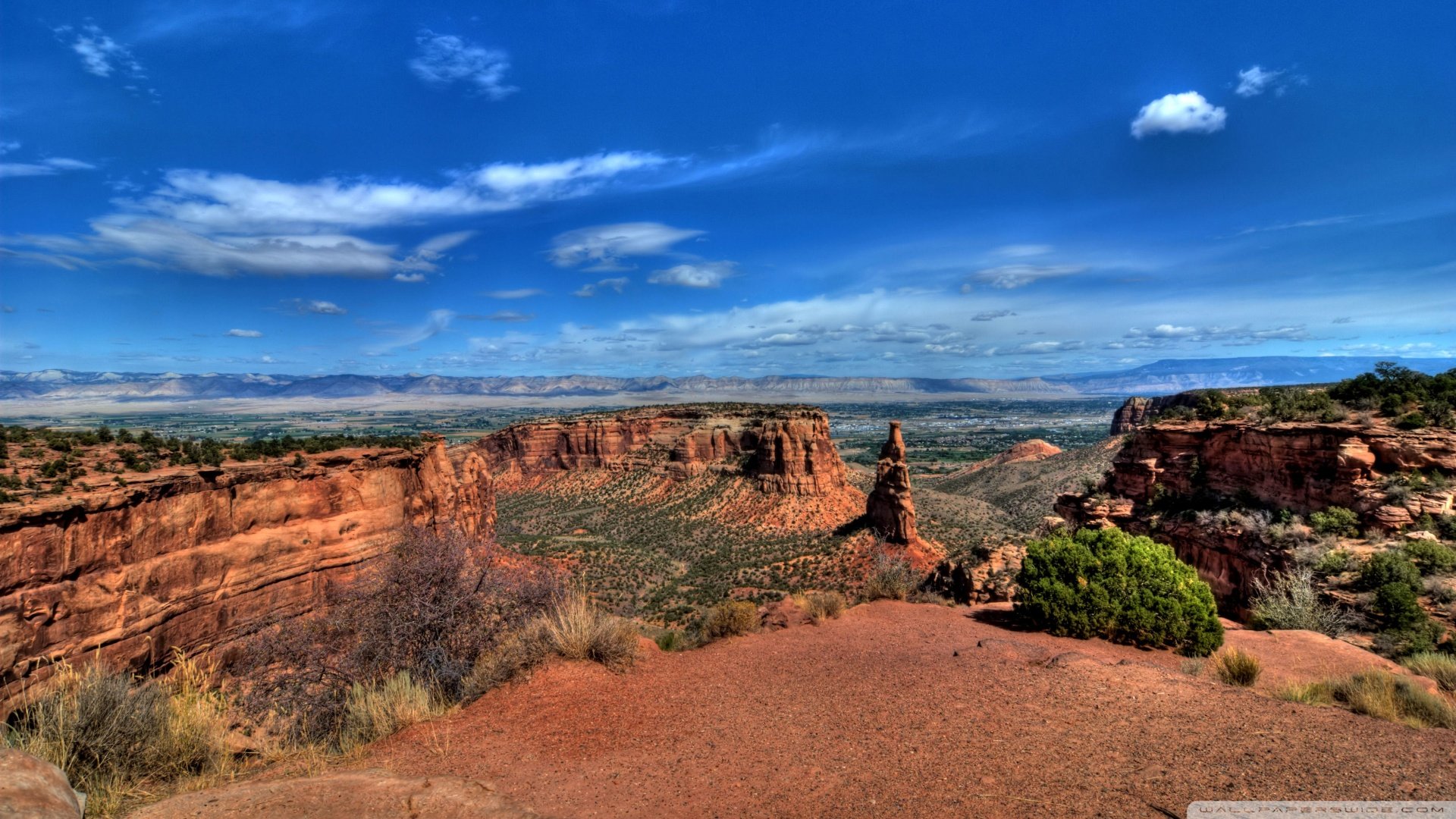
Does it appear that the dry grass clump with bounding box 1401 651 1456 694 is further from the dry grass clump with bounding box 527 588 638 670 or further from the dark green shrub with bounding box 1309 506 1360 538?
the dry grass clump with bounding box 527 588 638 670

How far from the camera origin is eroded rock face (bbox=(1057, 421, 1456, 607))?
17.9 meters

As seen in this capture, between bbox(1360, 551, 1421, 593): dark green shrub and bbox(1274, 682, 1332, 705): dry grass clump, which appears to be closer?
bbox(1274, 682, 1332, 705): dry grass clump

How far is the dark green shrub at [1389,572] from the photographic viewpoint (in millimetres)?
14586

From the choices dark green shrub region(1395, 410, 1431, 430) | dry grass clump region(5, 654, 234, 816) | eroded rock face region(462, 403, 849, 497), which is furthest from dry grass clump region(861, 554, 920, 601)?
eroded rock face region(462, 403, 849, 497)

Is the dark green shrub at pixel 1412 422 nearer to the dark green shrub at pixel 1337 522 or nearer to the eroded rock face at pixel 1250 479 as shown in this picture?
the eroded rock face at pixel 1250 479

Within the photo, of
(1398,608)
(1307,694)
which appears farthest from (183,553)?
(1398,608)

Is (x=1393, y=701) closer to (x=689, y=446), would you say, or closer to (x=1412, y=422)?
(x=1412, y=422)

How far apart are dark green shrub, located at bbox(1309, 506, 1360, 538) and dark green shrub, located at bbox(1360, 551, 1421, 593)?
7.24 feet

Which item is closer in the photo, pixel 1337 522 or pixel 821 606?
pixel 821 606

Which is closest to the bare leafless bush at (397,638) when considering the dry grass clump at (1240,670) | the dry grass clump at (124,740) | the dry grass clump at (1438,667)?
the dry grass clump at (124,740)

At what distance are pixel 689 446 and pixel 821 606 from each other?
49.6m

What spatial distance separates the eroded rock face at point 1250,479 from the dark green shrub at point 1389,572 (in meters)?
2.39

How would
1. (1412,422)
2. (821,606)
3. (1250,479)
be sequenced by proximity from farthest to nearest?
(1250,479) → (1412,422) → (821,606)

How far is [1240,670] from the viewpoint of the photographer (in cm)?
968
